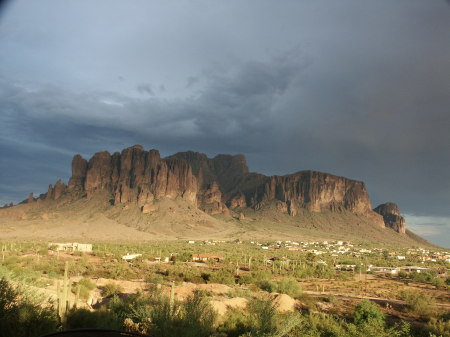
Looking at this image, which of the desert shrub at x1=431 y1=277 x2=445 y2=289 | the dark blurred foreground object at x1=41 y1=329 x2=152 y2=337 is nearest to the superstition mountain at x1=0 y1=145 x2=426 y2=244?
the desert shrub at x1=431 y1=277 x2=445 y2=289

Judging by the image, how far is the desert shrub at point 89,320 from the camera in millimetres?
14849

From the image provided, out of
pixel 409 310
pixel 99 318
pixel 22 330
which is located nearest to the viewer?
pixel 22 330

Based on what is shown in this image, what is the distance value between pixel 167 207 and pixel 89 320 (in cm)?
13600

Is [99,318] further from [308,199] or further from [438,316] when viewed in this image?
[308,199]

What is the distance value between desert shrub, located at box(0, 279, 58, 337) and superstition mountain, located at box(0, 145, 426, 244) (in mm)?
103599

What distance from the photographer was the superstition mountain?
131 metres

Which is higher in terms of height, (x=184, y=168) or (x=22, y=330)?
(x=184, y=168)

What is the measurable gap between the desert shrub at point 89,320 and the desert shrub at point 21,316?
0.97 metres

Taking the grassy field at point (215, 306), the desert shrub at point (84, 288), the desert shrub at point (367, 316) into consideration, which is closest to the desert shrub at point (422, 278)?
the grassy field at point (215, 306)

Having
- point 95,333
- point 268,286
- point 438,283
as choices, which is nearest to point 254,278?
point 268,286

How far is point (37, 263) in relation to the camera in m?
41.4

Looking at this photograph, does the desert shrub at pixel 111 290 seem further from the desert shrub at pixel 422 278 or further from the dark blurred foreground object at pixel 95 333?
the desert shrub at pixel 422 278

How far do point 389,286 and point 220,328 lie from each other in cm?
2978

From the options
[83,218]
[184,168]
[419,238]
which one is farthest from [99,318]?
[419,238]
